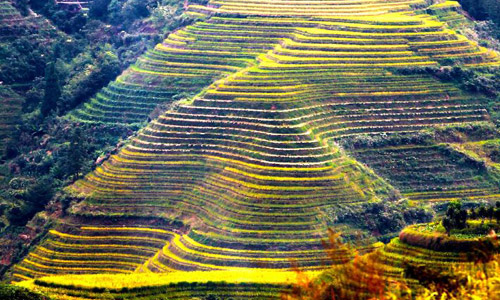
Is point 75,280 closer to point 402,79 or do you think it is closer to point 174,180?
point 174,180

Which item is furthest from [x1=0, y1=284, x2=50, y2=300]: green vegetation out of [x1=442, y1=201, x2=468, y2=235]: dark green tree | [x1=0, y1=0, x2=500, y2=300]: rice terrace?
[x1=442, y1=201, x2=468, y2=235]: dark green tree

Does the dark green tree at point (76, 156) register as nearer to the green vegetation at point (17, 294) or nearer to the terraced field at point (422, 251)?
the green vegetation at point (17, 294)

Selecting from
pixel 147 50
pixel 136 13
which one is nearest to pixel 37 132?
pixel 147 50

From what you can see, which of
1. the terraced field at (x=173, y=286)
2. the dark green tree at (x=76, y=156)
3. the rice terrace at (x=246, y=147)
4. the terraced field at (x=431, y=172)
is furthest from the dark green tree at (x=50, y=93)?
the terraced field at (x=431, y=172)

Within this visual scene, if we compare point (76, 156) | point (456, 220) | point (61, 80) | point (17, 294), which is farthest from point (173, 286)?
point (61, 80)

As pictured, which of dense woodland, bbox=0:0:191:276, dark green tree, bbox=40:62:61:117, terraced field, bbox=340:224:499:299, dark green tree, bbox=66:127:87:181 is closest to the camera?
terraced field, bbox=340:224:499:299

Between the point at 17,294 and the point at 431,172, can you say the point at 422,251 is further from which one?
the point at 17,294

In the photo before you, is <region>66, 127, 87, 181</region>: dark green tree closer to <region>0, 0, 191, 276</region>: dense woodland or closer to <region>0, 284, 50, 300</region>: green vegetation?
<region>0, 0, 191, 276</region>: dense woodland
